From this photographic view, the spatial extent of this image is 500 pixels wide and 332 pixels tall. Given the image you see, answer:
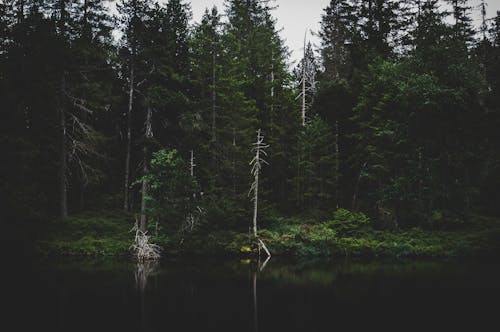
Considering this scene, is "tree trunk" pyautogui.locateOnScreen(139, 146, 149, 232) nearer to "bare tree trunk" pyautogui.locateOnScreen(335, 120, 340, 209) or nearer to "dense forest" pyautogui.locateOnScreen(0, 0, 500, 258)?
"dense forest" pyautogui.locateOnScreen(0, 0, 500, 258)

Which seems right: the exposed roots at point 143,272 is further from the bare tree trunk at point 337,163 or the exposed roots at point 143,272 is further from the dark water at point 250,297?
the bare tree trunk at point 337,163

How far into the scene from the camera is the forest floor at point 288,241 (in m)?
24.8

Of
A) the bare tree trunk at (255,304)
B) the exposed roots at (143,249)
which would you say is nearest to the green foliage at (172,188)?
the exposed roots at (143,249)

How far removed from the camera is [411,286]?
1580cm

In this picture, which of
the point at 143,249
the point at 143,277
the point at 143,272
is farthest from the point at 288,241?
the point at 143,277

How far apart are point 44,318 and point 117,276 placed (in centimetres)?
721

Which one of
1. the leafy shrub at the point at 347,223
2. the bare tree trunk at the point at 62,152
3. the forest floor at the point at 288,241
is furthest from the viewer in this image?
the leafy shrub at the point at 347,223

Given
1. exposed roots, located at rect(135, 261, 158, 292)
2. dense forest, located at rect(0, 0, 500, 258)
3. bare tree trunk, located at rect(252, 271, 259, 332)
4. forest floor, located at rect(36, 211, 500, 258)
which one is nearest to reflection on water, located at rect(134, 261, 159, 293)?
exposed roots, located at rect(135, 261, 158, 292)

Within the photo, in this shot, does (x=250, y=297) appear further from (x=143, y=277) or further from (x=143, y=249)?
(x=143, y=249)

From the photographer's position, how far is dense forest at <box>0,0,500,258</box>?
24922 millimetres

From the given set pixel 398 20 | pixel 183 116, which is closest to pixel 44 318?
pixel 183 116

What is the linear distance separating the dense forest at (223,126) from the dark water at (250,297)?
6590 millimetres

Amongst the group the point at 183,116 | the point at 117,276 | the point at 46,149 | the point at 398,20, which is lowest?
the point at 117,276

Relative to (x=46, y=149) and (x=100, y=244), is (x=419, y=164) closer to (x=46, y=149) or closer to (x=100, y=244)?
(x=100, y=244)
